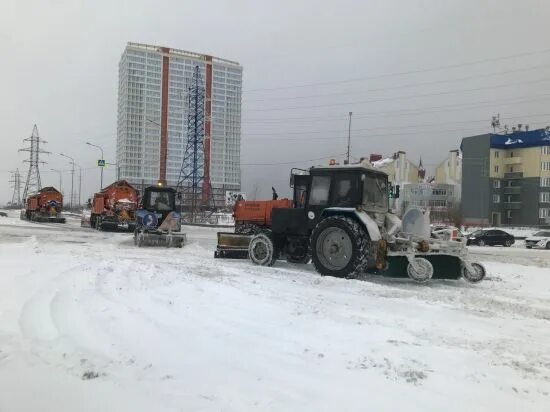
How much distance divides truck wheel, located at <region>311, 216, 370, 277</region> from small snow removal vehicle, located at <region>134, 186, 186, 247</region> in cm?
976

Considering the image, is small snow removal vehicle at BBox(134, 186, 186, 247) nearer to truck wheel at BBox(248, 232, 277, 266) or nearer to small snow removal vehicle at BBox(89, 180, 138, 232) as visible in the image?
truck wheel at BBox(248, 232, 277, 266)

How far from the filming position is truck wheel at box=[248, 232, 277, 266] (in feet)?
42.9

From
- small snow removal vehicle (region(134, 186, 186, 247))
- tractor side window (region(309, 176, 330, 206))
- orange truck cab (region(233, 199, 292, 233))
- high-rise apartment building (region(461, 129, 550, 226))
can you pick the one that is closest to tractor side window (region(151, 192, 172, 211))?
small snow removal vehicle (region(134, 186, 186, 247))

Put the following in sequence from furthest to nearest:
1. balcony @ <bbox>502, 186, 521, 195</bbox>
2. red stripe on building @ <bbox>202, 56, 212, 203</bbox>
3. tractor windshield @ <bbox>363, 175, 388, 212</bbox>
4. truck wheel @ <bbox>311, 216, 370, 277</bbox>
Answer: balcony @ <bbox>502, 186, 521, 195</bbox> → red stripe on building @ <bbox>202, 56, 212, 203</bbox> → tractor windshield @ <bbox>363, 175, 388, 212</bbox> → truck wheel @ <bbox>311, 216, 370, 277</bbox>

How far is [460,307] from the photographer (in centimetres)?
805

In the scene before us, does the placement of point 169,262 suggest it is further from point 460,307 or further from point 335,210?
point 460,307

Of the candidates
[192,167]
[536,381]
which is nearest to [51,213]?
[192,167]

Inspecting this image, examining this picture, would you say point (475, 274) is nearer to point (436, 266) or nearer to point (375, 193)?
point (436, 266)

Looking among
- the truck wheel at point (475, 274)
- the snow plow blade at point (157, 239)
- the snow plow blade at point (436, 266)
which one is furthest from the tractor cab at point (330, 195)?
the snow plow blade at point (157, 239)

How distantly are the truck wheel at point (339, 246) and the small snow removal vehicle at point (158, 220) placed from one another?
9762 millimetres

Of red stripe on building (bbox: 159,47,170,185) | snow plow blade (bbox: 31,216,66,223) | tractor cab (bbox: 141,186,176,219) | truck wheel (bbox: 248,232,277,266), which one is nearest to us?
truck wheel (bbox: 248,232,277,266)

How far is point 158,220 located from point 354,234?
13.2m

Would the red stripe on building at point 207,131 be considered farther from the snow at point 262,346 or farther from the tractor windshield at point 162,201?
the snow at point 262,346

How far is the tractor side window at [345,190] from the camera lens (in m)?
11.6
